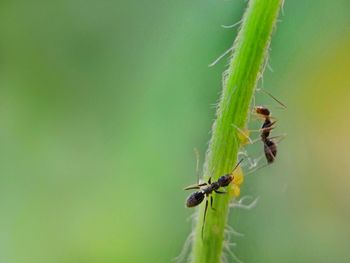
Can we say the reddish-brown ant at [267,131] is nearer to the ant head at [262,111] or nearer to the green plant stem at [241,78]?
the ant head at [262,111]

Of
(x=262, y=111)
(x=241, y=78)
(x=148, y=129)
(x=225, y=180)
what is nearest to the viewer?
(x=241, y=78)

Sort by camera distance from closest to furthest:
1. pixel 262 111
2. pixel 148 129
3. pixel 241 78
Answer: pixel 241 78
pixel 262 111
pixel 148 129

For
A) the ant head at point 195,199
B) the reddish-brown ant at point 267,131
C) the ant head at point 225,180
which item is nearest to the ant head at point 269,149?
the reddish-brown ant at point 267,131

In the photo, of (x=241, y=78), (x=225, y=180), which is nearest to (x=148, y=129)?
(x=225, y=180)

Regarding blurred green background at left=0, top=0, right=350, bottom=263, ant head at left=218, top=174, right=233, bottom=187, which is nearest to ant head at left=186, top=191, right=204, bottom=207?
ant head at left=218, top=174, right=233, bottom=187

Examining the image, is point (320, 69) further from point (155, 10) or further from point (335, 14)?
point (155, 10)

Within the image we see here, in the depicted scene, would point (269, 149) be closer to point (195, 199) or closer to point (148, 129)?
point (195, 199)

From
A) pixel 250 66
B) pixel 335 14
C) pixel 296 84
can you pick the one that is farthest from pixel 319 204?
pixel 250 66
